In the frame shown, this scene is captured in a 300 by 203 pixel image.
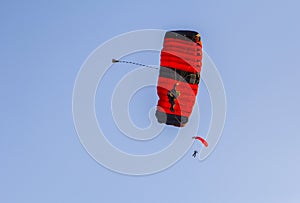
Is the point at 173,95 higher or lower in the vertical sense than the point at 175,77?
lower

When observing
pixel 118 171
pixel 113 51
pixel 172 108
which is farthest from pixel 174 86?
pixel 118 171

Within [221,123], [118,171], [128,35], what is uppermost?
[128,35]

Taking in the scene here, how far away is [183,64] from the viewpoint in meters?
13.0

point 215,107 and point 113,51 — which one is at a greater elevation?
point 113,51

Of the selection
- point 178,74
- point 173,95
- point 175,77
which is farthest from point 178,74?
point 173,95

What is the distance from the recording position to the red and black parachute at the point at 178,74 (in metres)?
13.0

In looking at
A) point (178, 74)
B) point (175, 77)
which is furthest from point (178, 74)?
point (175, 77)

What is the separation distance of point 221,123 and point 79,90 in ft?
16.6

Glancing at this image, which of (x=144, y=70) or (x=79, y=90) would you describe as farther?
(x=144, y=70)

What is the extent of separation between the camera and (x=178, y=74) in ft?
42.7

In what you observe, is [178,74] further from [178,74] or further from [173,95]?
[173,95]

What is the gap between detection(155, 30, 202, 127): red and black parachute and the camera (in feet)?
42.5

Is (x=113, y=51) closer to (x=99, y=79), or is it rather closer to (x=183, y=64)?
(x=99, y=79)

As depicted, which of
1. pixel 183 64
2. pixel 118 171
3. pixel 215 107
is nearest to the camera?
pixel 183 64
